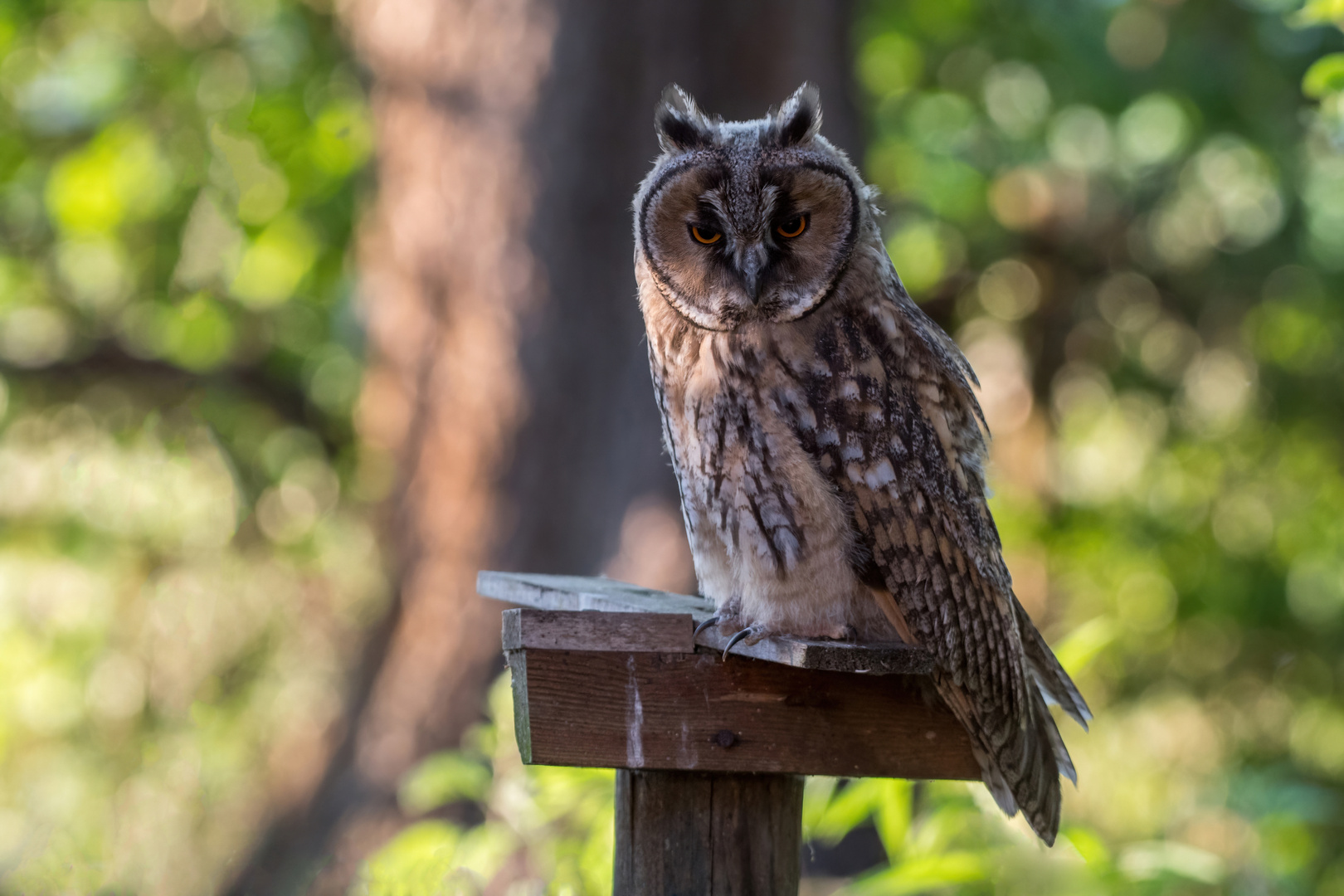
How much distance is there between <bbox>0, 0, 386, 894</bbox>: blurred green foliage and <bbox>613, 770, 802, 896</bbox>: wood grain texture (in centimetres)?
378

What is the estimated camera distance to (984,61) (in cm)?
751

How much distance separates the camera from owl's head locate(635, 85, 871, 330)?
72.6 inches

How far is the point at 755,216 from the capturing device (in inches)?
72.5

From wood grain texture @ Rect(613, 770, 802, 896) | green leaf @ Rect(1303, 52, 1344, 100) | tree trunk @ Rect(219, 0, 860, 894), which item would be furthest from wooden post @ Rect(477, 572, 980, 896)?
tree trunk @ Rect(219, 0, 860, 894)

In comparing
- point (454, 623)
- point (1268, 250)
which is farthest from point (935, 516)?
point (1268, 250)

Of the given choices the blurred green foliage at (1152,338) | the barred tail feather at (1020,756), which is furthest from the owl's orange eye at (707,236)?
the blurred green foliage at (1152,338)

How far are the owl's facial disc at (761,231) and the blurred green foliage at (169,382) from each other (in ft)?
12.7

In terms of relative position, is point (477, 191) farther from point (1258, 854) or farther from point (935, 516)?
point (1258, 854)

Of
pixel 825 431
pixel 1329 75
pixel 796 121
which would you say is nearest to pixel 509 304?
pixel 796 121

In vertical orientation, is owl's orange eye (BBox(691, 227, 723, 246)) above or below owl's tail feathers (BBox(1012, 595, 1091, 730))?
above

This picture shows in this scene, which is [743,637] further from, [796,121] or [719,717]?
[796,121]

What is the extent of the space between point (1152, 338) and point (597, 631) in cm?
640

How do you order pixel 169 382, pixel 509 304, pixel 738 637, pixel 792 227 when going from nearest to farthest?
1. pixel 738 637
2. pixel 792 227
3. pixel 509 304
4. pixel 169 382

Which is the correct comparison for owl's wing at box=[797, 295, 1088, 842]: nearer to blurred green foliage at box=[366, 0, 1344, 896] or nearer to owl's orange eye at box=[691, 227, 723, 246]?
owl's orange eye at box=[691, 227, 723, 246]
